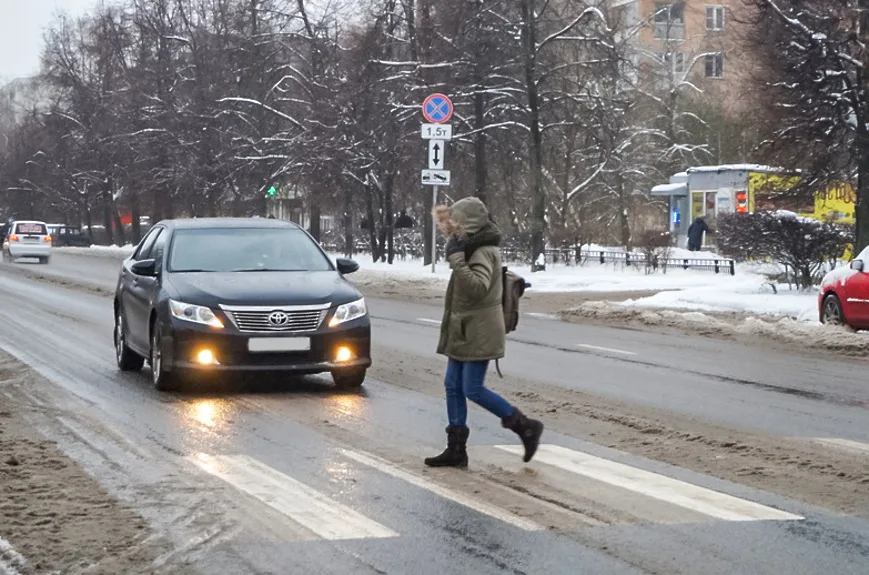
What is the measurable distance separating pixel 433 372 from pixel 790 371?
3.65 m

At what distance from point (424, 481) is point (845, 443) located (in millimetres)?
3223

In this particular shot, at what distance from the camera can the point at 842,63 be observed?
27609 millimetres

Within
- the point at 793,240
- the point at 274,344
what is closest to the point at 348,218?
the point at 793,240

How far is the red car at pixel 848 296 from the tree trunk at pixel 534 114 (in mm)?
18339

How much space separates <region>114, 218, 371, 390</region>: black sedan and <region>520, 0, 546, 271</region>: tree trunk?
936 inches

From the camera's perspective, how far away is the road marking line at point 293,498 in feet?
23.0

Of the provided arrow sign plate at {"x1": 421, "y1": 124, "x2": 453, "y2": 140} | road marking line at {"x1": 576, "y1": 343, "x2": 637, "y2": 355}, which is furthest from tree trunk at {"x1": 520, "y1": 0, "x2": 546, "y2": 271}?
road marking line at {"x1": 576, "y1": 343, "x2": 637, "y2": 355}

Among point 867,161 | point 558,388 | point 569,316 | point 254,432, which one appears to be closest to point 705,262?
point 867,161

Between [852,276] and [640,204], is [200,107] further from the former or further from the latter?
[852,276]

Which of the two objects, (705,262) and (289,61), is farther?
(289,61)

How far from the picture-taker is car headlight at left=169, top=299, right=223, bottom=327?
12.6 metres

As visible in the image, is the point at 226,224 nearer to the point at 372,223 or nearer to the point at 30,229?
the point at 372,223

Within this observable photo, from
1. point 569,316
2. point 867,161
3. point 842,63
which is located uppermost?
point 842,63

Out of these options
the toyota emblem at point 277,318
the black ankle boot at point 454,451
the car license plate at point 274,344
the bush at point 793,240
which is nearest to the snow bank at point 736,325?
the bush at point 793,240
